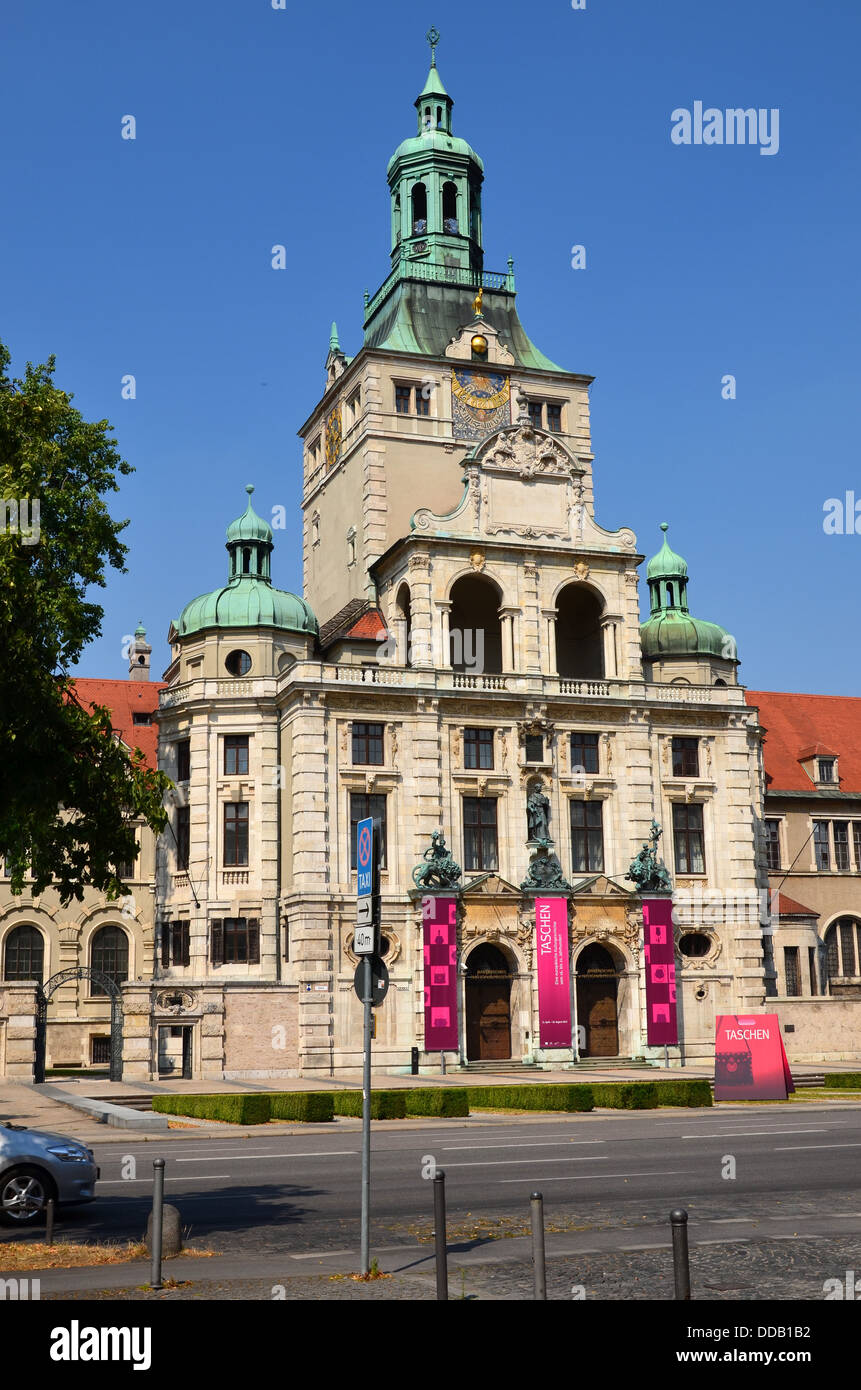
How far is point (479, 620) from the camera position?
62.1m

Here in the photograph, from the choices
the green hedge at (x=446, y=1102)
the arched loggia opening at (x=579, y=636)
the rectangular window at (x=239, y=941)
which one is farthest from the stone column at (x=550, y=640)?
the green hedge at (x=446, y=1102)

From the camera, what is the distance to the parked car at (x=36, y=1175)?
55.4 ft

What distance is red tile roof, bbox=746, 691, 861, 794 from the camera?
70.4 meters

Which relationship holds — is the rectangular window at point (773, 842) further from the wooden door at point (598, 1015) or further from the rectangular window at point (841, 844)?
the wooden door at point (598, 1015)

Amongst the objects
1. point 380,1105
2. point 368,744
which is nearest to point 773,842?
point 368,744

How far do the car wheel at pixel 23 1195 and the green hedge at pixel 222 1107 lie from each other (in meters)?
15.7

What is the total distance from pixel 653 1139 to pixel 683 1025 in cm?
2957

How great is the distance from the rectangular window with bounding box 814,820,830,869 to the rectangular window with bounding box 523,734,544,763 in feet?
64.7

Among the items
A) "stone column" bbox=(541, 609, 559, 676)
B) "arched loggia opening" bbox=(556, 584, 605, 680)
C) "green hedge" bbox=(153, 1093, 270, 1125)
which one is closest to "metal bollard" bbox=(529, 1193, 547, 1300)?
"green hedge" bbox=(153, 1093, 270, 1125)

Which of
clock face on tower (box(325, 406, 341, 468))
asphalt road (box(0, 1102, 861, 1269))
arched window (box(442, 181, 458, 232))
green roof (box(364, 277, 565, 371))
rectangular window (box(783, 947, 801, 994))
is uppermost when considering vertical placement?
arched window (box(442, 181, 458, 232))

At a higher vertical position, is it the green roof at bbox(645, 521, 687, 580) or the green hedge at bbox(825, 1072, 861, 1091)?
the green roof at bbox(645, 521, 687, 580)

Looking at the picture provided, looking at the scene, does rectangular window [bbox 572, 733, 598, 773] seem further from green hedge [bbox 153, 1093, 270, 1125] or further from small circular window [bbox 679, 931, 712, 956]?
green hedge [bbox 153, 1093, 270, 1125]

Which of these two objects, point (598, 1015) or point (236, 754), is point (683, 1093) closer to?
point (598, 1015)

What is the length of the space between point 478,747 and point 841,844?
77.5ft
